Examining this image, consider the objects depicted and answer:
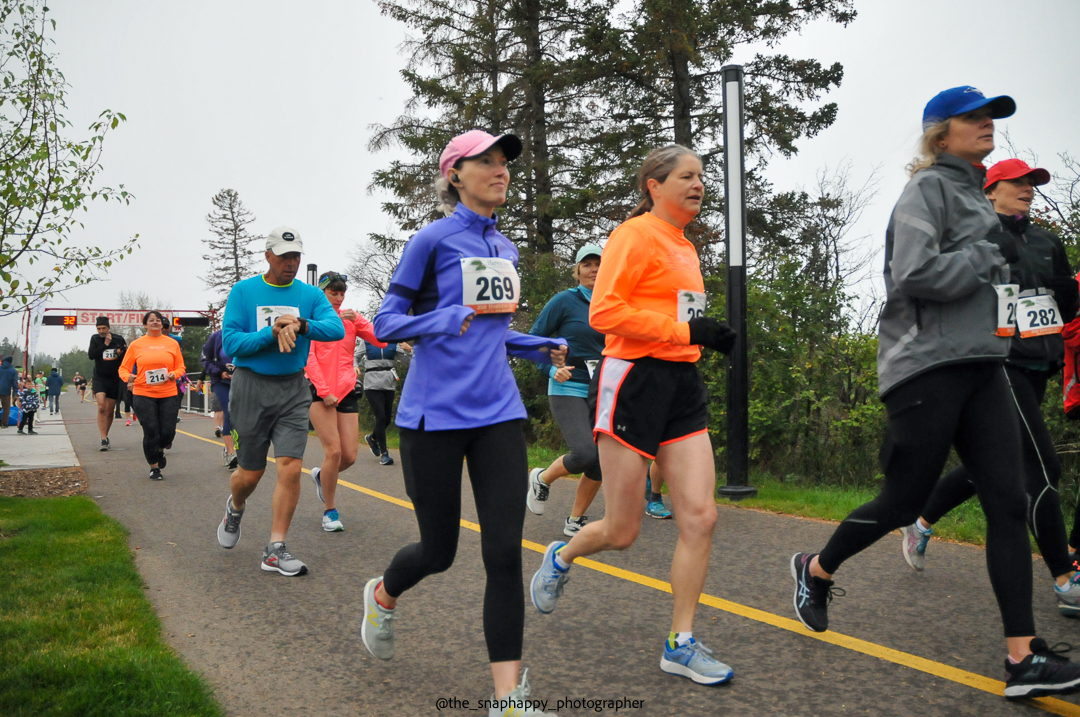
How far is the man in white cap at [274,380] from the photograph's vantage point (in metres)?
5.59

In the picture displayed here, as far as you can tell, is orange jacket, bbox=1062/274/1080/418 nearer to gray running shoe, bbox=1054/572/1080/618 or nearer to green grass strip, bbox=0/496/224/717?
gray running shoe, bbox=1054/572/1080/618

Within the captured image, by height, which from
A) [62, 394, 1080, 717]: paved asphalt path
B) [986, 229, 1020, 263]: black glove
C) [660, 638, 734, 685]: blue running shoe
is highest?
[986, 229, 1020, 263]: black glove

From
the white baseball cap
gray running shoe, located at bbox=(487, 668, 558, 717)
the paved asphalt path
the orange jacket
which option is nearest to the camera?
gray running shoe, located at bbox=(487, 668, 558, 717)

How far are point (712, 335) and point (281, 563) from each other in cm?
340

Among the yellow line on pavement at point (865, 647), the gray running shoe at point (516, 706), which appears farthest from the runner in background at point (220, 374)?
the gray running shoe at point (516, 706)

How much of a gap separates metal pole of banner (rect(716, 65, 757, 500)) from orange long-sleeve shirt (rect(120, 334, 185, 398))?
24.2ft

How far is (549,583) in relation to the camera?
4098 millimetres

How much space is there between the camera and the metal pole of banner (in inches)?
309

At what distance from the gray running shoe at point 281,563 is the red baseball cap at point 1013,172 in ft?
14.6

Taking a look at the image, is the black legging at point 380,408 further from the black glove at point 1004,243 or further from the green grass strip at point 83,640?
the black glove at point 1004,243

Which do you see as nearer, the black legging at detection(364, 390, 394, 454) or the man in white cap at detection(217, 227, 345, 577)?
the man in white cap at detection(217, 227, 345, 577)

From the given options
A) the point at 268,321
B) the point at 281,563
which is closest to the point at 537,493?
the point at 281,563

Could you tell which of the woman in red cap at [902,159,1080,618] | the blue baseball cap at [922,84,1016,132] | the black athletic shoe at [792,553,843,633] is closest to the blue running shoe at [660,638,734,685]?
the black athletic shoe at [792,553,843,633]

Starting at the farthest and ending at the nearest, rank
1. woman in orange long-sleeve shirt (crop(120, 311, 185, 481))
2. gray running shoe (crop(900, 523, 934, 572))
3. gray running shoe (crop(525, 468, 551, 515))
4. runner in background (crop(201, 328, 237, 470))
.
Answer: runner in background (crop(201, 328, 237, 470)) < woman in orange long-sleeve shirt (crop(120, 311, 185, 481)) < gray running shoe (crop(525, 468, 551, 515)) < gray running shoe (crop(900, 523, 934, 572))
